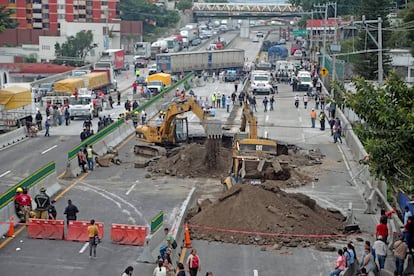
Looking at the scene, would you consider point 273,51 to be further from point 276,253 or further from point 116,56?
point 276,253

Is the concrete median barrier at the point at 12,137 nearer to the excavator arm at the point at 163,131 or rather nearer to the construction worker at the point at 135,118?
the construction worker at the point at 135,118

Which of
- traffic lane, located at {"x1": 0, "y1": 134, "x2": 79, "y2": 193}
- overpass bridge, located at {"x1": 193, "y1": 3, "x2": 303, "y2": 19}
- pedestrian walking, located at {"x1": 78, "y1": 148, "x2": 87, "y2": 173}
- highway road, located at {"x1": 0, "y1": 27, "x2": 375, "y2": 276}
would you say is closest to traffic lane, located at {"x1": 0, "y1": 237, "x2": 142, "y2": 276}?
highway road, located at {"x1": 0, "y1": 27, "x2": 375, "y2": 276}

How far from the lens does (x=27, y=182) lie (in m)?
29.5

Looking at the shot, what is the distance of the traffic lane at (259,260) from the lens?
23.2 meters

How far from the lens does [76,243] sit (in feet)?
83.1

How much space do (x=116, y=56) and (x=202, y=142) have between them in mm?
55996

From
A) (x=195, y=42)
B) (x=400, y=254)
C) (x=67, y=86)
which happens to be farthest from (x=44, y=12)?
(x=400, y=254)

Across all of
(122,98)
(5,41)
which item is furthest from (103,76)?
(5,41)

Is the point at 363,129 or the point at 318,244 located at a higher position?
the point at 363,129

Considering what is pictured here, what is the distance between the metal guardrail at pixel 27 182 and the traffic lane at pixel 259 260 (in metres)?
6.35

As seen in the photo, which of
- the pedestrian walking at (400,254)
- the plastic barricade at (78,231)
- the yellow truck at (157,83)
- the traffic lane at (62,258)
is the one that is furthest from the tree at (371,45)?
the pedestrian walking at (400,254)

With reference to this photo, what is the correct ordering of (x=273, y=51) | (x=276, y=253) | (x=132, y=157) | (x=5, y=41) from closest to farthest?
(x=276, y=253) < (x=132, y=157) < (x=273, y=51) < (x=5, y=41)

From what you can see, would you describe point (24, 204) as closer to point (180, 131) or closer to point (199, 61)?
point (180, 131)

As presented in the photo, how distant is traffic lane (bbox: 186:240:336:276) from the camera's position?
2322cm
